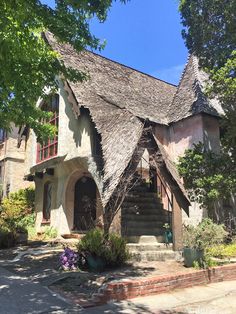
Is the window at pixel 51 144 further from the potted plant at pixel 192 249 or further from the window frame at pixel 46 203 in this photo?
the potted plant at pixel 192 249

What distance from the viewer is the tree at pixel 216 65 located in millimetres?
13562

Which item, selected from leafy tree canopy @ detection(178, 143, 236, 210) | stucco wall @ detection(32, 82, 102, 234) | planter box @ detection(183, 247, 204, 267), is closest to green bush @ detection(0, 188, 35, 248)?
stucco wall @ detection(32, 82, 102, 234)

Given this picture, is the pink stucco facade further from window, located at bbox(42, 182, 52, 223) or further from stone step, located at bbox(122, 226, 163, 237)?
window, located at bbox(42, 182, 52, 223)

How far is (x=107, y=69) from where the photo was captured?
20500 mm

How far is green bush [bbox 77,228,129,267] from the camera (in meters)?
9.45

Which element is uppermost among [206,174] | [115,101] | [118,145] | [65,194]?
[115,101]

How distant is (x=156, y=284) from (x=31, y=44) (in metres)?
5.67

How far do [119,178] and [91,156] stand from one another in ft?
17.8

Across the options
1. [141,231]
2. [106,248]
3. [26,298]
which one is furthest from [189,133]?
[26,298]

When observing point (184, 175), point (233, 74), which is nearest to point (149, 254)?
point (184, 175)

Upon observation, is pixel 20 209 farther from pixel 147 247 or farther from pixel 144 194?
pixel 147 247

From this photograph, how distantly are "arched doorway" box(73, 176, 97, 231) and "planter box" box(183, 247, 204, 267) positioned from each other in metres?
8.13

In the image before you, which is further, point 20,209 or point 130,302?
point 20,209

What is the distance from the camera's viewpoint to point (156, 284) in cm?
801
